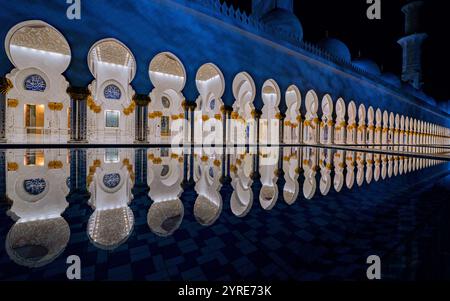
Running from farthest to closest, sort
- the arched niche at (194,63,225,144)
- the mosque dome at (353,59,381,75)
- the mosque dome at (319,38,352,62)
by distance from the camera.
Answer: the mosque dome at (353,59,381,75)
the mosque dome at (319,38,352,62)
the arched niche at (194,63,225,144)

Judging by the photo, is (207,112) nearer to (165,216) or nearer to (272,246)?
(165,216)

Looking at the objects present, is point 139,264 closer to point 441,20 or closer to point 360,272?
point 360,272

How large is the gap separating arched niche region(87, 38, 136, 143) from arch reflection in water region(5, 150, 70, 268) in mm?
10977

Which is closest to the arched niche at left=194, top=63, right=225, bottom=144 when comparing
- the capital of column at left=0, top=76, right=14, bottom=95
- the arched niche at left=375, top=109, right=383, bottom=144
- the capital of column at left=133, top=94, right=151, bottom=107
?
the capital of column at left=133, top=94, right=151, bottom=107

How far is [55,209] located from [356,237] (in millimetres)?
2953

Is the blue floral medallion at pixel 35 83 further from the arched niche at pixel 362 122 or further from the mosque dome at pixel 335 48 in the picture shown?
the arched niche at pixel 362 122

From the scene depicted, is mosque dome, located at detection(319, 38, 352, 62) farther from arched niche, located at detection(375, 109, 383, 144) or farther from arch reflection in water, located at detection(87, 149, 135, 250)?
arch reflection in water, located at detection(87, 149, 135, 250)

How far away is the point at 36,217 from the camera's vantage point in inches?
83.7

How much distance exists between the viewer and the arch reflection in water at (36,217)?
150 cm

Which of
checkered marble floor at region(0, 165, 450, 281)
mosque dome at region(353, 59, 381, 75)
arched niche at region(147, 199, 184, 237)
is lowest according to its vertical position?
checkered marble floor at region(0, 165, 450, 281)

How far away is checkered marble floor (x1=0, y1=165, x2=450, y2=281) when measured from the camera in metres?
1.32

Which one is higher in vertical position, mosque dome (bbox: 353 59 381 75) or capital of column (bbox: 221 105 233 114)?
mosque dome (bbox: 353 59 381 75)

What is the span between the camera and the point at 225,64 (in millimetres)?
11789

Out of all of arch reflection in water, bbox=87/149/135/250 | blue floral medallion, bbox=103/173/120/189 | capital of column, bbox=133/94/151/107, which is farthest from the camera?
capital of column, bbox=133/94/151/107
